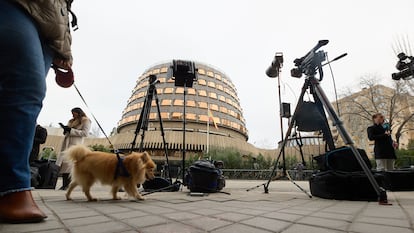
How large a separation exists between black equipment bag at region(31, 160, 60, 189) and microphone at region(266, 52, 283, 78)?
19.1 feet

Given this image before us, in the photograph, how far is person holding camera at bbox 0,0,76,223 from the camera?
1117 millimetres

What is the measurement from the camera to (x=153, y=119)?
35.6 m

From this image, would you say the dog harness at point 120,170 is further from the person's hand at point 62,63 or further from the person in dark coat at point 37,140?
the person in dark coat at point 37,140

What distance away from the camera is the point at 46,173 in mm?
4832

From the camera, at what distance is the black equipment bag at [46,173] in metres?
4.79

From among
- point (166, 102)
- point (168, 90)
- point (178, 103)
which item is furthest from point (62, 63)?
point (168, 90)

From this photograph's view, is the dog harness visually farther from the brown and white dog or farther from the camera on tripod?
the camera on tripod

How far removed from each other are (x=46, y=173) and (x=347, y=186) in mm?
6103

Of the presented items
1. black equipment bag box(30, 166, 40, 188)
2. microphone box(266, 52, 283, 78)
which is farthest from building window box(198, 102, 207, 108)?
black equipment bag box(30, 166, 40, 188)

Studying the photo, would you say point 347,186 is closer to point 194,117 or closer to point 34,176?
point 34,176

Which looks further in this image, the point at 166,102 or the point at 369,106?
the point at 166,102

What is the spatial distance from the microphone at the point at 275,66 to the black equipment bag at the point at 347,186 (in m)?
2.87

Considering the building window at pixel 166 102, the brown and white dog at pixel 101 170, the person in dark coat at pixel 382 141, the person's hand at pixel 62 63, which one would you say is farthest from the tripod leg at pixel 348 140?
the building window at pixel 166 102

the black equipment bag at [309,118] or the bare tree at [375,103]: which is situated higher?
the bare tree at [375,103]
